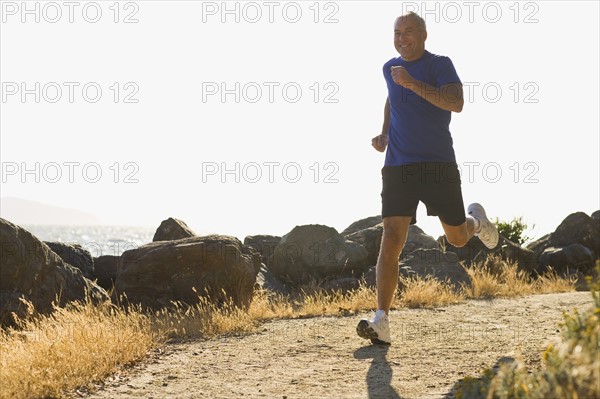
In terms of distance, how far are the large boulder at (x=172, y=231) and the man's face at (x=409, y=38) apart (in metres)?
6.09

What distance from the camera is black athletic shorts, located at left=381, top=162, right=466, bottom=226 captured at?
6227 millimetres

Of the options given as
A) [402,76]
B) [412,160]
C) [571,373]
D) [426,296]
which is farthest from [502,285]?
[571,373]

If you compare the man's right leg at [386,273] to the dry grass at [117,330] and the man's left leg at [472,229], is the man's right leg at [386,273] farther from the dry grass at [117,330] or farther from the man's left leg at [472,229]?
the dry grass at [117,330]

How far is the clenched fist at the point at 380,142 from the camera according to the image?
6.62 meters

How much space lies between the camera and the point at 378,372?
5469 millimetres

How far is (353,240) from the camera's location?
13078mm

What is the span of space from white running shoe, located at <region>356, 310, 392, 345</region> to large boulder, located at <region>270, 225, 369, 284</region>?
5.60m

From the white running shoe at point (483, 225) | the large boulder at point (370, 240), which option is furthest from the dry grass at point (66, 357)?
the large boulder at point (370, 240)

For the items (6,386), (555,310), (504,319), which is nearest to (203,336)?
(6,386)

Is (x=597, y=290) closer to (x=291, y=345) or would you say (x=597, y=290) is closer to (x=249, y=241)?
(x=291, y=345)

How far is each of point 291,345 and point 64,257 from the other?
17.8ft

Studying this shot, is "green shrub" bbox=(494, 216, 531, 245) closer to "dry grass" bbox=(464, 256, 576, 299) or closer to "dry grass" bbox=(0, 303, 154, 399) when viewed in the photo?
"dry grass" bbox=(464, 256, 576, 299)

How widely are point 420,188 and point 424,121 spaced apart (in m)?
0.55

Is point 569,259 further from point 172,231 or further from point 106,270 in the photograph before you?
point 106,270
